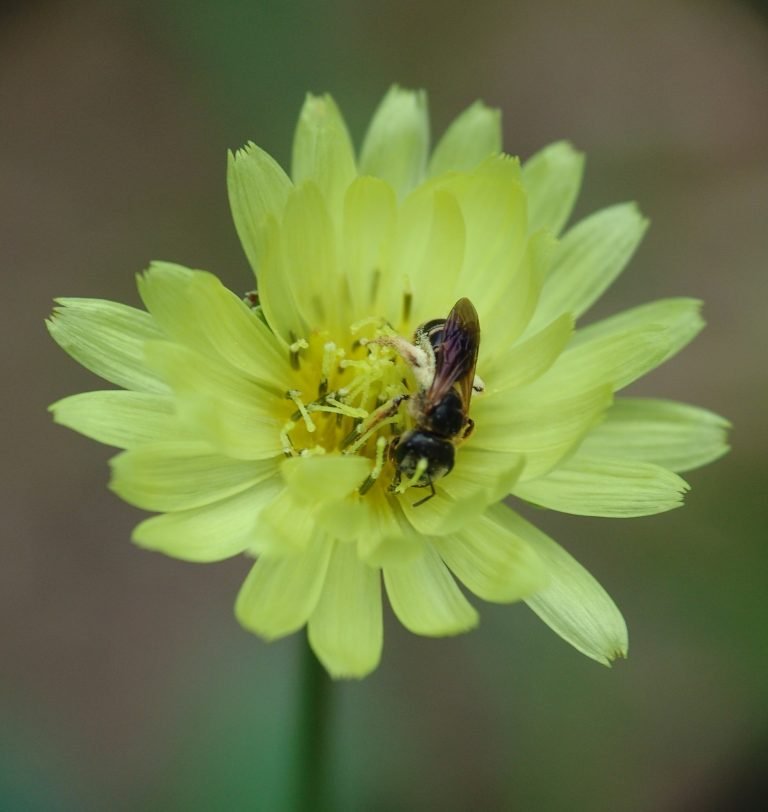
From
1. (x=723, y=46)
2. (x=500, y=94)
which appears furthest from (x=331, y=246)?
(x=723, y=46)

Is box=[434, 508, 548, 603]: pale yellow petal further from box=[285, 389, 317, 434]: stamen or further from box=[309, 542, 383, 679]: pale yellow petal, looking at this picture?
box=[285, 389, 317, 434]: stamen

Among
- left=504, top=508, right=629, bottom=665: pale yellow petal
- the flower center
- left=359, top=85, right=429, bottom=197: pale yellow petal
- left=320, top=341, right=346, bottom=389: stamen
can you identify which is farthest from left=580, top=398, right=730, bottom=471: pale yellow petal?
left=359, top=85, right=429, bottom=197: pale yellow petal

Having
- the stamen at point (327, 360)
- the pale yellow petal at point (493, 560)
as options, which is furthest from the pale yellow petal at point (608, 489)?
the stamen at point (327, 360)

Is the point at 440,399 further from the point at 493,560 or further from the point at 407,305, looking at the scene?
the point at 407,305

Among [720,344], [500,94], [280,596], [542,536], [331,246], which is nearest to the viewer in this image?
[280,596]

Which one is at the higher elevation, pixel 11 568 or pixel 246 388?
pixel 246 388

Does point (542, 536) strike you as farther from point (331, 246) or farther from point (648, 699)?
point (648, 699)

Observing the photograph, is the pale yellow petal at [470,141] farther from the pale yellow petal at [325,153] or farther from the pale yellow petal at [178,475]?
the pale yellow petal at [178,475]
